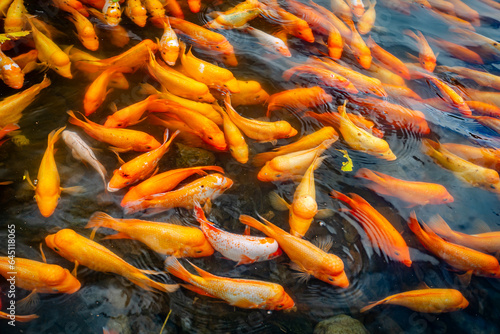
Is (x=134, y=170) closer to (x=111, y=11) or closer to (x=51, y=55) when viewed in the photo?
(x=51, y=55)

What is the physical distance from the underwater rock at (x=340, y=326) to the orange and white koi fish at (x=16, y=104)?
3906 millimetres

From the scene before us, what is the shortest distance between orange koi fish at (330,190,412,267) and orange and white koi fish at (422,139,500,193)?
1.36 meters

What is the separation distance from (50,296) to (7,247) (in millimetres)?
638

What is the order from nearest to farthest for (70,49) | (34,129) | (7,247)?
(7,247), (34,129), (70,49)

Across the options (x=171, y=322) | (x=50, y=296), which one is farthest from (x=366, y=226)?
(x=50, y=296)

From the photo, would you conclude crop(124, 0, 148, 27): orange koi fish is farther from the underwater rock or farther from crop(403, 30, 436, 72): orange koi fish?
the underwater rock

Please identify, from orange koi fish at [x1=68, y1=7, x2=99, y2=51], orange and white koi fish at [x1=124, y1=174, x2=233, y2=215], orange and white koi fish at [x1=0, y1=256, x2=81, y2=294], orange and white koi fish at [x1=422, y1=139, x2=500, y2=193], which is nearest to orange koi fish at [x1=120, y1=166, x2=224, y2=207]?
orange and white koi fish at [x1=124, y1=174, x2=233, y2=215]

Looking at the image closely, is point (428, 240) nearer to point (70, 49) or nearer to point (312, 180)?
point (312, 180)

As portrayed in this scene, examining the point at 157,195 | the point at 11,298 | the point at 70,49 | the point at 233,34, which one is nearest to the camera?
the point at 11,298

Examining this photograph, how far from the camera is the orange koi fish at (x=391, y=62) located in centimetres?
511

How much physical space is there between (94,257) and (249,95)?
263 centimetres

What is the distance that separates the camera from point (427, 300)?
119 inches

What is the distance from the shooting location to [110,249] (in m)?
3.08

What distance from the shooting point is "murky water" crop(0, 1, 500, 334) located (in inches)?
113
